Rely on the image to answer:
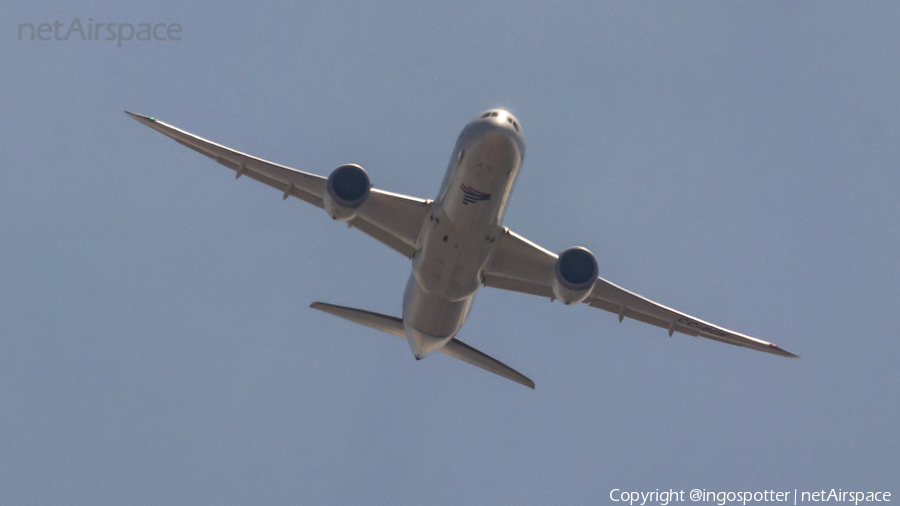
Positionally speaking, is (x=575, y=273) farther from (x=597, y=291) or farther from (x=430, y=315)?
(x=430, y=315)

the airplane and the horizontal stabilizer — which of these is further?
the horizontal stabilizer

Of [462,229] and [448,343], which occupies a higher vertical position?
[462,229]

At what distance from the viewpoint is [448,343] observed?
28844 mm

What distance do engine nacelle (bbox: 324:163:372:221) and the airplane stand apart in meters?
0.03

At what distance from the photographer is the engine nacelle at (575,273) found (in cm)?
2438

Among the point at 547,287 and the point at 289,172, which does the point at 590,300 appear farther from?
the point at 289,172

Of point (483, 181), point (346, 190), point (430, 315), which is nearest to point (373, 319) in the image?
point (430, 315)

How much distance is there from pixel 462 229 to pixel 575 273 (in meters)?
3.86

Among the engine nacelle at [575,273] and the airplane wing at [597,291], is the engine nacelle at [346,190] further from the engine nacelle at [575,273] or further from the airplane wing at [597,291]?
the engine nacelle at [575,273]

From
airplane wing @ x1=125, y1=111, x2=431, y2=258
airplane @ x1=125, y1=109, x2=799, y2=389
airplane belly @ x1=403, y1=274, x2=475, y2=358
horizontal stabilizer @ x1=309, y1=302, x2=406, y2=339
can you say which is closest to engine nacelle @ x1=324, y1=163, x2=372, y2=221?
airplane @ x1=125, y1=109, x2=799, y2=389

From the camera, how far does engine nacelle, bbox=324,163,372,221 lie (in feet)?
77.9

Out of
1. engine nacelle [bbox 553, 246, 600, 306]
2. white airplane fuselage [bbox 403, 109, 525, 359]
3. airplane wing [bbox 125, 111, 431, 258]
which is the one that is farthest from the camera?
airplane wing [bbox 125, 111, 431, 258]

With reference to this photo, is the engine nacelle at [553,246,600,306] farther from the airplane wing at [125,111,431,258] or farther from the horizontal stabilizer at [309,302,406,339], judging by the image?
the horizontal stabilizer at [309,302,406,339]

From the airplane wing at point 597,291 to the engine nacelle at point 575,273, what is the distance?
3.33ft
